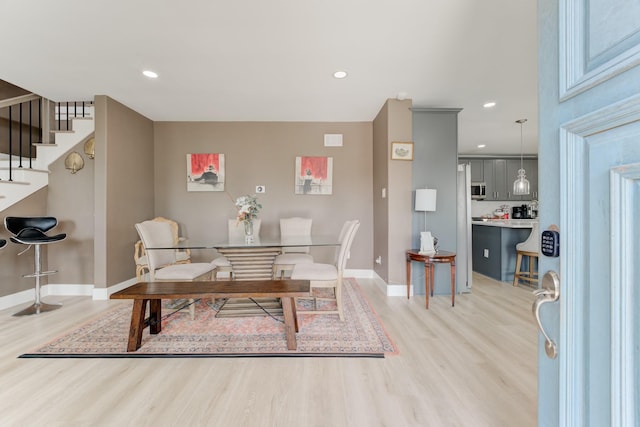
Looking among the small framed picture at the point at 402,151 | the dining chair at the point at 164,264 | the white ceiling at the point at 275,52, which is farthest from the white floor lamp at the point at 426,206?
the dining chair at the point at 164,264

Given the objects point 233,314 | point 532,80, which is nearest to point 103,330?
point 233,314

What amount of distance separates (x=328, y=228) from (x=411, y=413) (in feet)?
10.6

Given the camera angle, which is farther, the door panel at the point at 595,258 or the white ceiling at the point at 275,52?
the white ceiling at the point at 275,52

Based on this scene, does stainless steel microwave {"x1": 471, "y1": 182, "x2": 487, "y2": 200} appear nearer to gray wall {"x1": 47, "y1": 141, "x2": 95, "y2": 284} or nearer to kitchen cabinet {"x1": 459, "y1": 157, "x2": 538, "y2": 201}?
kitchen cabinet {"x1": 459, "y1": 157, "x2": 538, "y2": 201}

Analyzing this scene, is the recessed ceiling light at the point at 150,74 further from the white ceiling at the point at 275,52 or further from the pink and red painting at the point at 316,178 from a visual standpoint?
the pink and red painting at the point at 316,178

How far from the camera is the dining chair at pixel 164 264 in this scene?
2807 millimetres

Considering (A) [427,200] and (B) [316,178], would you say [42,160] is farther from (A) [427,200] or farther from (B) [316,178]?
(A) [427,200]

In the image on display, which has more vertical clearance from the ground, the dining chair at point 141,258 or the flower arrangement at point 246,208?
the flower arrangement at point 246,208

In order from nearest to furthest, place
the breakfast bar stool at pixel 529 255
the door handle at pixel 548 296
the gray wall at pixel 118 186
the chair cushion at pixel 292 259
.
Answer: the door handle at pixel 548 296, the chair cushion at pixel 292 259, the gray wall at pixel 118 186, the breakfast bar stool at pixel 529 255

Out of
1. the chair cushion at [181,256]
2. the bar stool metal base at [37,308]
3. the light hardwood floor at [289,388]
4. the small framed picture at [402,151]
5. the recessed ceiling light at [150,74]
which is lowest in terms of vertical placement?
the light hardwood floor at [289,388]

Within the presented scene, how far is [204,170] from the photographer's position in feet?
14.9

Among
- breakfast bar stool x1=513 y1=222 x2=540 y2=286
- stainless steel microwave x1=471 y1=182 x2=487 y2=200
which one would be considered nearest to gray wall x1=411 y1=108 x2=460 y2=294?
breakfast bar stool x1=513 y1=222 x2=540 y2=286

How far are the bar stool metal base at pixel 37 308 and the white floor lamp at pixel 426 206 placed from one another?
4.28 m

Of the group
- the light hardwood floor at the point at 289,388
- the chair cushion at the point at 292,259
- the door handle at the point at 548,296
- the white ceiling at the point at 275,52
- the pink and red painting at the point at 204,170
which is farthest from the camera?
the pink and red painting at the point at 204,170
